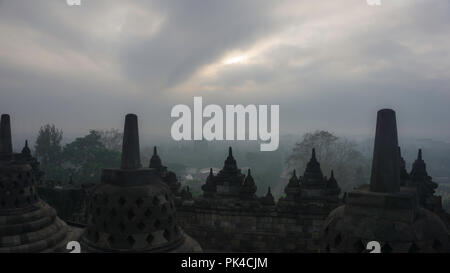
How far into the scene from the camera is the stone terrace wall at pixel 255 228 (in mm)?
13602

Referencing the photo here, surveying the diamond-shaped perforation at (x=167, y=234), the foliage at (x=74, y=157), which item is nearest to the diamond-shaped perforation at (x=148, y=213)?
the diamond-shaped perforation at (x=167, y=234)

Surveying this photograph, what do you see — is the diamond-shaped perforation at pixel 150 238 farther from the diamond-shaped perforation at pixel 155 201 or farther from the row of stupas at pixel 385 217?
the row of stupas at pixel 385 217

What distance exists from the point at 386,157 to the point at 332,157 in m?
50.1

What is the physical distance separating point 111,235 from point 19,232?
485 cm

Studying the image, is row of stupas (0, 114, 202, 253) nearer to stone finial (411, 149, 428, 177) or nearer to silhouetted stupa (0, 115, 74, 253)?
silhouetted stupa (0, 115, 74, 253)

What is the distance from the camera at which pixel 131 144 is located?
7469 mm

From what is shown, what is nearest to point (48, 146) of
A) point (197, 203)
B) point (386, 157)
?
point (197, 203)

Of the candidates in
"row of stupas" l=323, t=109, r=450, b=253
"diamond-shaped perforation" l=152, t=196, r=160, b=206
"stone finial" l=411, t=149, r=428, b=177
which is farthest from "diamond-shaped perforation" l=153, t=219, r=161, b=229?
"stone finial" l=411, t=149, r=428, b=177

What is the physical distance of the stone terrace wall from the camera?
13.6 meters

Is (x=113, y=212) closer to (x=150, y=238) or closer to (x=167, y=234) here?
(x=150, y=238)

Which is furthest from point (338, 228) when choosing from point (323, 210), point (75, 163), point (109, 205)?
point (75, 163)

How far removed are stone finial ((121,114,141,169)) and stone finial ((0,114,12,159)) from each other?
5751 mm

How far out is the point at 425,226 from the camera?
446 centimetres
